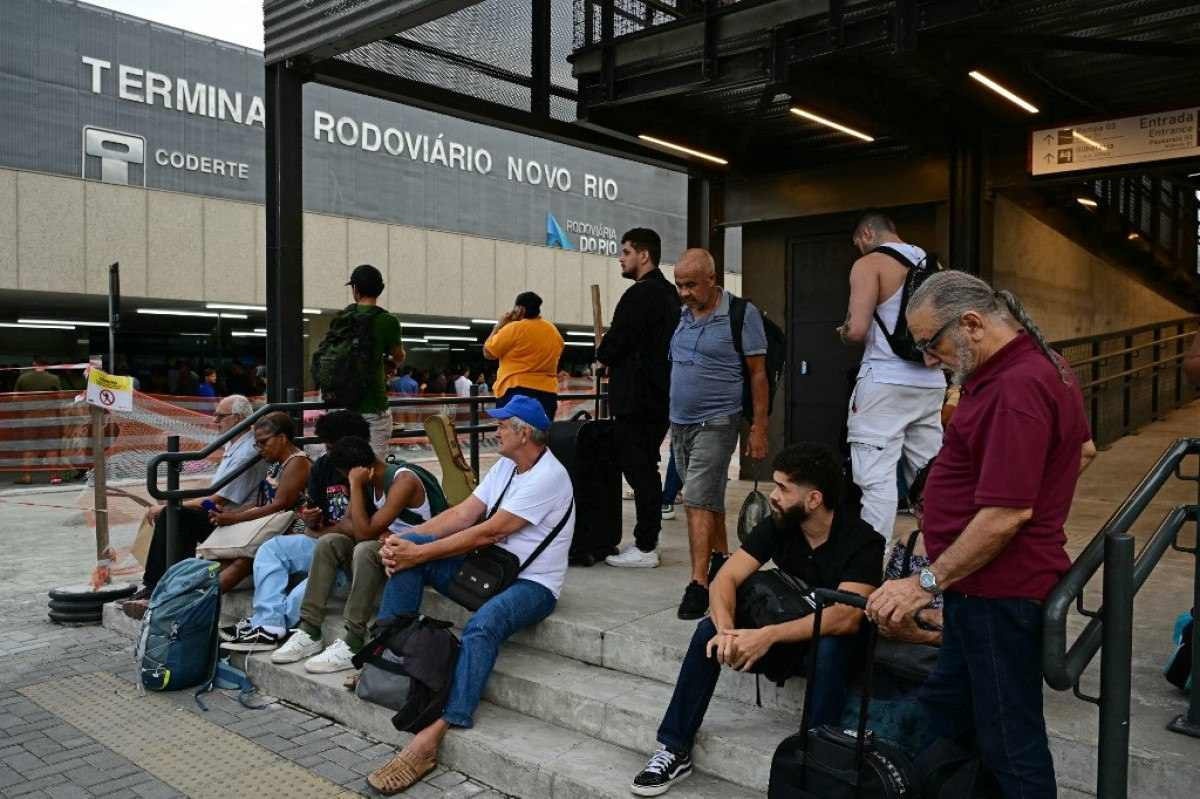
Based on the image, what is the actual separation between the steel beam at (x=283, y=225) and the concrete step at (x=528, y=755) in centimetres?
268

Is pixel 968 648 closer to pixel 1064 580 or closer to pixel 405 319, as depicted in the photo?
pixel 1064 580

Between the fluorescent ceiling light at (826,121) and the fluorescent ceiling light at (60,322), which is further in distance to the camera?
the fluorescent ceiling light at (60,322)

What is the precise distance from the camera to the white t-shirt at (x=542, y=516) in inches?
181

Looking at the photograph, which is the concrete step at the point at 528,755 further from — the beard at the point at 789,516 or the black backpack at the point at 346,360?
the black backpack at the point at 346,360

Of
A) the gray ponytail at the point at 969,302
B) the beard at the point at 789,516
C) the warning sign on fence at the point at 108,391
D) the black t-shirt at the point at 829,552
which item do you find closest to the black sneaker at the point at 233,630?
the warning sign on fence at the point at 108,391

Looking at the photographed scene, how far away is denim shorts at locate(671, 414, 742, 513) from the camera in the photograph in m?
4.70

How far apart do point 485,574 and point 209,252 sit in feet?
55.4

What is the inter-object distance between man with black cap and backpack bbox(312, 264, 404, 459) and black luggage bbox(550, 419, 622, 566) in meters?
1.29

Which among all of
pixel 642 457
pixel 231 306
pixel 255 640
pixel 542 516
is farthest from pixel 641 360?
pixel 231 306


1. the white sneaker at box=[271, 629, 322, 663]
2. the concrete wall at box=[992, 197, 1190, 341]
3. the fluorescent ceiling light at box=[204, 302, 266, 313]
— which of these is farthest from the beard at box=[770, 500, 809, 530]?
the fluorescent ceiling light at box=[204, 302, 266, 313]

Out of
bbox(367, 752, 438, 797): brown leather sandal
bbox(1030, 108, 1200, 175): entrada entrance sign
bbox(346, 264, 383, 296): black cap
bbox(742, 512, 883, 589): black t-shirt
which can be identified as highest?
bbox(1030, 108, 1200, 175): entrada entrance sign

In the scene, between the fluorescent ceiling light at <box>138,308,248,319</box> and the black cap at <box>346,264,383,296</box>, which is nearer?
the black cap at <box>346,264,383,296</box>

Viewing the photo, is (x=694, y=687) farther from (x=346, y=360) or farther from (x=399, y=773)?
(x=346, y=360)

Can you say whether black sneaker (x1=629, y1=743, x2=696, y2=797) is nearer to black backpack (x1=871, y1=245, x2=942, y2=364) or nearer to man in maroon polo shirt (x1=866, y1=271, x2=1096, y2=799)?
man in maroon polo shirt (x1=866, y1=271, x2=1096, y2=799)
